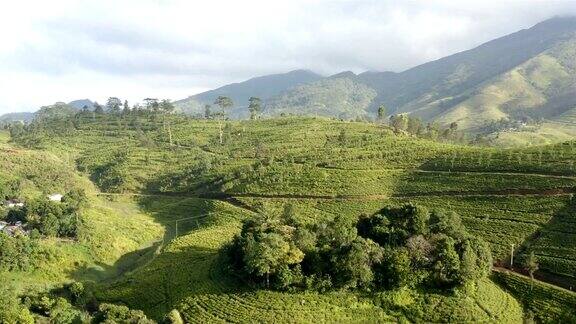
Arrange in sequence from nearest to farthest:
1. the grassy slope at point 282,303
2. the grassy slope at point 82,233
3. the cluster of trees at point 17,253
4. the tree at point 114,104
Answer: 1. the grassy slope at point 282,303
2. the cluster of trees at point 17,253
3. the grassy slope at point 82,233
4. the tree at point 114,104

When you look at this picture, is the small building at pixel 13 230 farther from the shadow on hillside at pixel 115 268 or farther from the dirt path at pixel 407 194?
the dirt path at pixel 407 194

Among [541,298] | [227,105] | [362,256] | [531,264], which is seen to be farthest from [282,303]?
[227,105]

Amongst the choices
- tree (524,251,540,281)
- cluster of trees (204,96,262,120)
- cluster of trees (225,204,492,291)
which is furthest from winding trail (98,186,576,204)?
cluster of trees (204,96,262,120)

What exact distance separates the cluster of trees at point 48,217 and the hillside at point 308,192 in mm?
12007

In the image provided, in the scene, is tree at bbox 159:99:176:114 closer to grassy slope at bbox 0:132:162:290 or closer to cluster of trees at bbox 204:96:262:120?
cluster of trees at bbox 204:96:262:120

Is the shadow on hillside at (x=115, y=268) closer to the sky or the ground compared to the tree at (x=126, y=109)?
closer to the ground

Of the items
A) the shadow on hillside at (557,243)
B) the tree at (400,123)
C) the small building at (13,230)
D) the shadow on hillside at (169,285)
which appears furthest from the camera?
the tree at (400,123)

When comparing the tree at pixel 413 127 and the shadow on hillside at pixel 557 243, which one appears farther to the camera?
the tree at pixel 413 127

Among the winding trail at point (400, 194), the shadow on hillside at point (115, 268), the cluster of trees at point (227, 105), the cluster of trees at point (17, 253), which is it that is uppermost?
the cluster of trees at point (227, 105)

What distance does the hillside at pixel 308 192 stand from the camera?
41156 millimetres

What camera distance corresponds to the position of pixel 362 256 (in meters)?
41.0

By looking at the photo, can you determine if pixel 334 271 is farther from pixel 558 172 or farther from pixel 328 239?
pixel 558 172

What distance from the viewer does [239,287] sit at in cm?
4272

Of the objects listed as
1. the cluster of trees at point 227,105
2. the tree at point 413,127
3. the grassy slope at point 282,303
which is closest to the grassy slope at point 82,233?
the grassy slope at point 282,303
